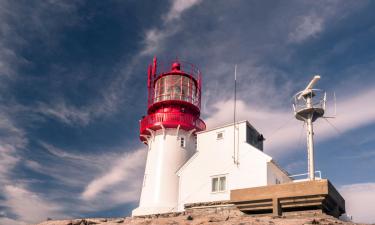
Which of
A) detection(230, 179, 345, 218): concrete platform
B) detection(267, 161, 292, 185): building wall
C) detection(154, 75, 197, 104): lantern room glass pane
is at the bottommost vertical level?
detection(230, 179, 345, 218): concrete platform

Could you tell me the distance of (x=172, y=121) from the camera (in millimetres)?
37031

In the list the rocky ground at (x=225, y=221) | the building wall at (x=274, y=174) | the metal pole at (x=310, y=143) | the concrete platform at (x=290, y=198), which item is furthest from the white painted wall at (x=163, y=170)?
the metal pole at (x=310, y=143)

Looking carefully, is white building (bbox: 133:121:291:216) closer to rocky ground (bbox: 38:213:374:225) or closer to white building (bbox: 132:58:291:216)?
white building (bbox: 132:58:291:216)

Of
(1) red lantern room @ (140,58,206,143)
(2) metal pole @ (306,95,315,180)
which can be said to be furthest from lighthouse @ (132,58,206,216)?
(2) metal pole @ (306,95,315,180)

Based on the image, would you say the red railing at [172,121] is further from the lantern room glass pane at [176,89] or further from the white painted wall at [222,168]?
the white painted wall at [222,168]

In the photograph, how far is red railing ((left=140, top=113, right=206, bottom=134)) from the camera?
37.0m

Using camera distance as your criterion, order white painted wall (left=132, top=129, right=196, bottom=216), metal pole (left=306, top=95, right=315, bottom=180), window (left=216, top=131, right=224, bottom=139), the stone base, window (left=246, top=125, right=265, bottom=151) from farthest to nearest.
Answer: white painted wall (left=132, top=129, right=196, bottom=216) < the stone base < window (left=216, top=131, right=224, bottom=139) < window (left=246, top=125, right=265, bottom=151) < metal pole (left=306, top=95, right=315, bottom=180)

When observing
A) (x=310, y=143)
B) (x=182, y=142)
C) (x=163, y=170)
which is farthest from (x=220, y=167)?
(x=310, y=143)

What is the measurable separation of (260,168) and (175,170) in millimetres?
9267

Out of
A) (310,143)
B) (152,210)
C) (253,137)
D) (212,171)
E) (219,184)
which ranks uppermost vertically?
(253,137)

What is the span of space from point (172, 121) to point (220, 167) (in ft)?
24.4

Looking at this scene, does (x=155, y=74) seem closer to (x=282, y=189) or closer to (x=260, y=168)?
(x=260, y=168)

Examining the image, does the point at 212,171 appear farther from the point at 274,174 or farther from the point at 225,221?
the point at 225,221

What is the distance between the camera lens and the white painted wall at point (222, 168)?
30.0 m
